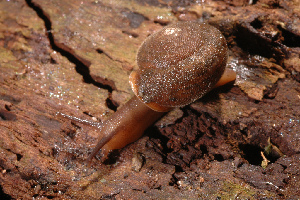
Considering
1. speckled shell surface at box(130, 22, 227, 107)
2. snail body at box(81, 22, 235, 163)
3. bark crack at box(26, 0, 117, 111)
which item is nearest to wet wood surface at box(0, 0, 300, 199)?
bark crack at box(26, 0, 117, 111)

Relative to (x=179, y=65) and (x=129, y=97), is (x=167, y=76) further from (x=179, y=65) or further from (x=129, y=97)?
(x=129, y=97)

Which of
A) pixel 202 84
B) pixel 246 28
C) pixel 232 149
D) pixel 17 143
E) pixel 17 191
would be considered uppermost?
pixel 246 28

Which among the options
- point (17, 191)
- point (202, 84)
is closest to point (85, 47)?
point (202, 84)

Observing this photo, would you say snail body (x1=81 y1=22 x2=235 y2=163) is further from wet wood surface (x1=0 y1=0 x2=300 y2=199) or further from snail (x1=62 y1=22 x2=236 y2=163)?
wet wood surface (x1=0 y1=0 x2=300 y2=199)

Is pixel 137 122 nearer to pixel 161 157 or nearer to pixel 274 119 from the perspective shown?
pixel 161 157

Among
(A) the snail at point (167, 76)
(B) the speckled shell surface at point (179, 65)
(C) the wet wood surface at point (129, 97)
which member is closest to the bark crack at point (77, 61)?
(C) the wet wood surface at point (129, 97)

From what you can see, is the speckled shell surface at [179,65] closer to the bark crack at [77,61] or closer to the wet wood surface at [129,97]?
the wet wood surface at [129,97]

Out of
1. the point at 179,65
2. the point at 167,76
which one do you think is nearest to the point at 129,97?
the point at 167,76
